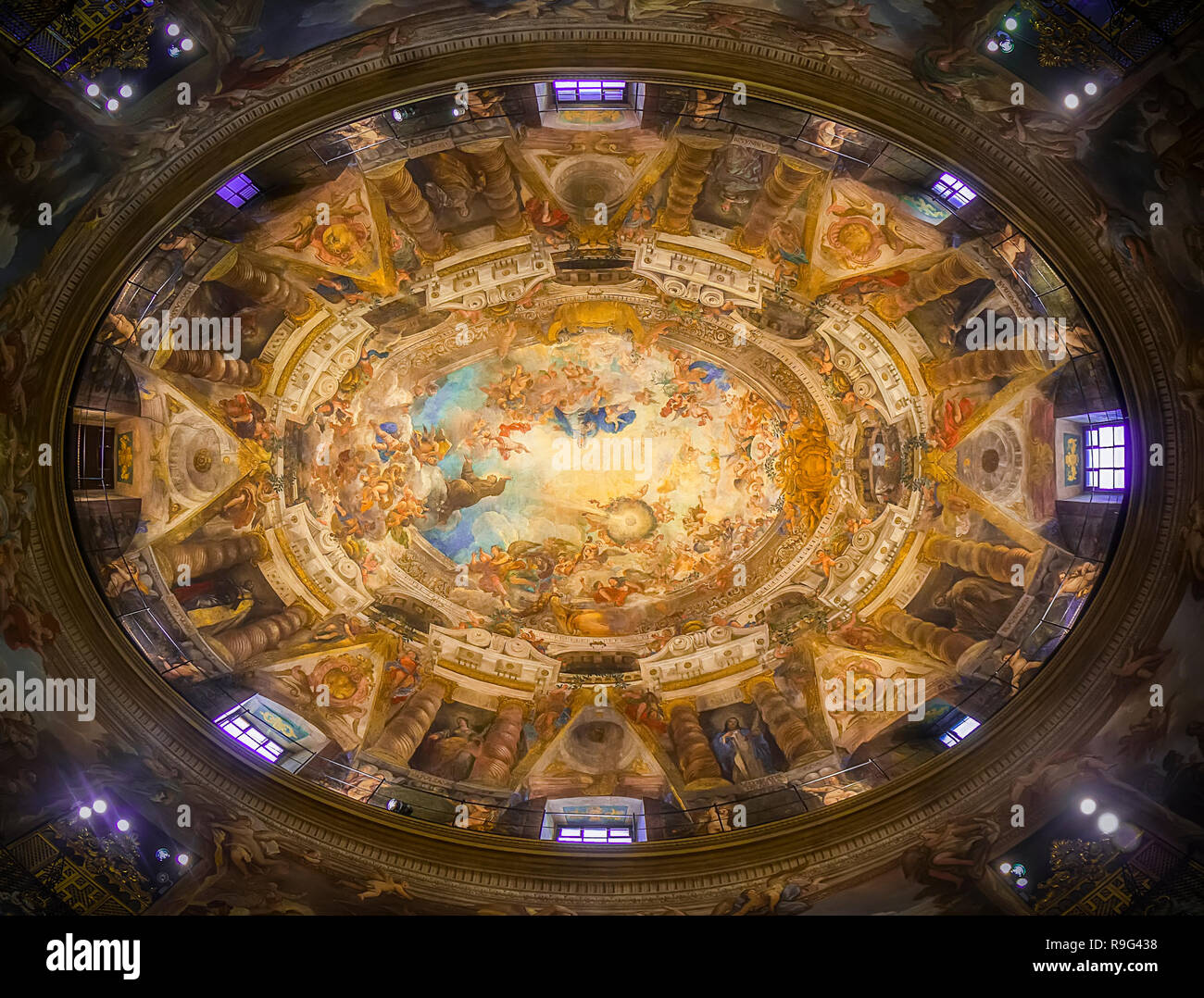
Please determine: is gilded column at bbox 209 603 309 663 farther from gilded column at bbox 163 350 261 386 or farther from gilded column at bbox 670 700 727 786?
gilded column at bbox 670 700 727 786

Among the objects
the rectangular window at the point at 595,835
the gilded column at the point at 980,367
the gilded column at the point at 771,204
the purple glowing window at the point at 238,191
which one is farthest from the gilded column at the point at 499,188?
the rectangular window at the point at 595,835

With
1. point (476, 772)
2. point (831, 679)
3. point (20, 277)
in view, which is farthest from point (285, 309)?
point (831, 679)

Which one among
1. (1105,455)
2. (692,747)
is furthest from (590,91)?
(692,747)

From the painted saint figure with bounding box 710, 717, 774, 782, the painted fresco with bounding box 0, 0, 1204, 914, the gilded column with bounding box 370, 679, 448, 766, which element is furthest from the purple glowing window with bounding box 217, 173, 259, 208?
the painted saint figure with bounding box 710, 717, 774, 782

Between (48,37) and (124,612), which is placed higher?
(48,37)

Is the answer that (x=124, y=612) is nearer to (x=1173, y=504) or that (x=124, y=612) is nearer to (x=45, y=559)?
(x=45, y=559)

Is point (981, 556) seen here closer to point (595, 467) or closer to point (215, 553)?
point (595, 467)
